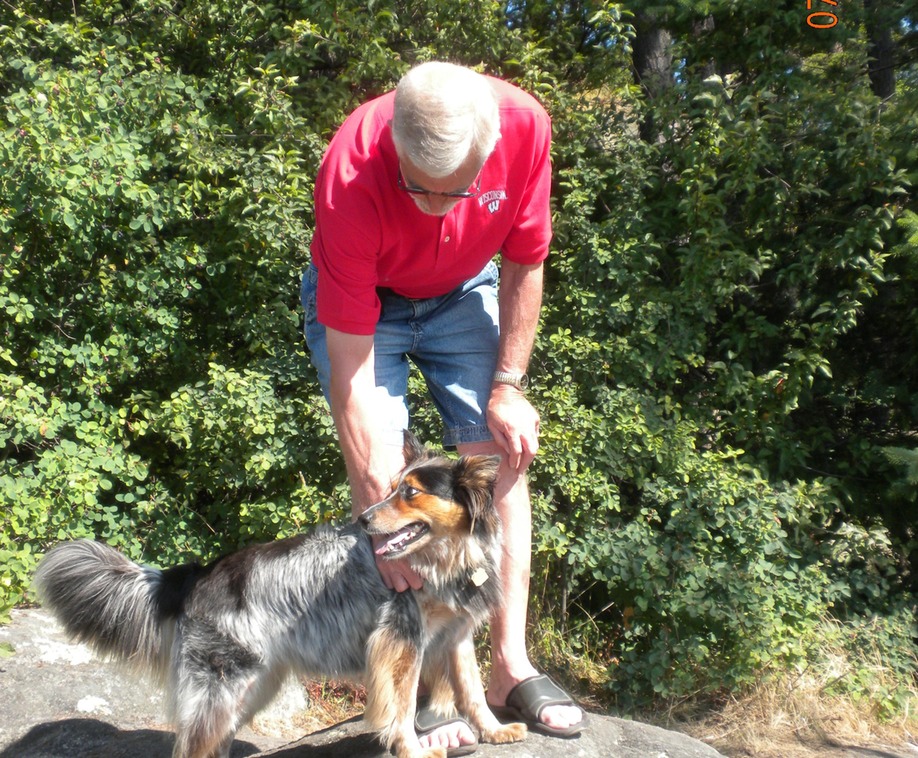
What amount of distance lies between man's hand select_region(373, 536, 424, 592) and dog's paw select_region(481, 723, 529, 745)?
2.04 feet

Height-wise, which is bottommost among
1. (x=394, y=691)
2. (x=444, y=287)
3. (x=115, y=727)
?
(x=115, y=727)

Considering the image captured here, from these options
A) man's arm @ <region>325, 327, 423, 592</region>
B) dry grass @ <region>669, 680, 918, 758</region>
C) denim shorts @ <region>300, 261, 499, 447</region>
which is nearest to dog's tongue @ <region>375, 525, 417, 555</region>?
man's arm @ <region>325, 327, 423, 592</region>

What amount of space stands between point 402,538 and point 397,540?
0.02m

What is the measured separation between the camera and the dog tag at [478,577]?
309 cm

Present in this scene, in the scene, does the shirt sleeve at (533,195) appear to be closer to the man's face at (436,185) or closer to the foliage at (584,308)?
the man's face at (436,185)

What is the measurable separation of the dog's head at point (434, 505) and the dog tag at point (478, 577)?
0.13 meters

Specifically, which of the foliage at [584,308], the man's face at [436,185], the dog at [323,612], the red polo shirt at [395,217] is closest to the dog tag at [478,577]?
the dog at [323,612]

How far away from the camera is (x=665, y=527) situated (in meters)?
5.30

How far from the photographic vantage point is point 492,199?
2.94m

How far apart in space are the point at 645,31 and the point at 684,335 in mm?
2394

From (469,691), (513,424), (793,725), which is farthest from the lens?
(793,725)

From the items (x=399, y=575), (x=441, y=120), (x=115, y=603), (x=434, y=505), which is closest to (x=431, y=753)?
(x=399, y=575)

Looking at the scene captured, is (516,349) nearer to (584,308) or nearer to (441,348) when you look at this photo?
(441,348)
